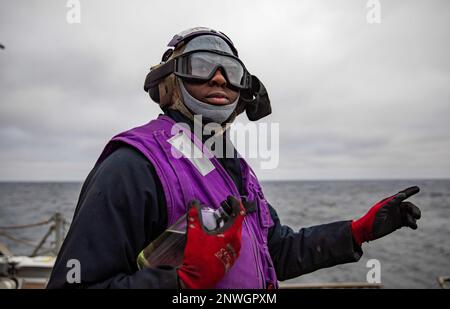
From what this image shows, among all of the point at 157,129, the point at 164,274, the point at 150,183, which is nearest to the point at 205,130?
the point at 157,129

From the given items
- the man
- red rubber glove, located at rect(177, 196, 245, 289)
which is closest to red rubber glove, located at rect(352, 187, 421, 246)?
the man

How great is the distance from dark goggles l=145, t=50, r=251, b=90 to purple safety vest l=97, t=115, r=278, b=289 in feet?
1.14

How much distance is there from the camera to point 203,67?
244cm

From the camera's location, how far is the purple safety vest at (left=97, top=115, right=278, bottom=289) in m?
1.92

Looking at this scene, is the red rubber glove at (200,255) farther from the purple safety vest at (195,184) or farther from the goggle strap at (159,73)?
the goggle strap at (159,73)

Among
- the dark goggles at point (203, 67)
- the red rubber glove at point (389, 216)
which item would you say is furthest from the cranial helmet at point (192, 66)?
the red rubber glove at point (389, 216)

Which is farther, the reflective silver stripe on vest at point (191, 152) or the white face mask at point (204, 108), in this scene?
the white face mask at point (204, 108)

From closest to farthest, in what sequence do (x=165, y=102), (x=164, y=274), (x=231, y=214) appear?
(x=164, y=274)
(x=231, y=214)
(x=165, y=102)

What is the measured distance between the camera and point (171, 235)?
1799 mm

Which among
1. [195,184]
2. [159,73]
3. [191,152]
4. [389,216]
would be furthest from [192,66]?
[389,216]

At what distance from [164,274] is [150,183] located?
0.47 meters

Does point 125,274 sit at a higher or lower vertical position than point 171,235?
lower

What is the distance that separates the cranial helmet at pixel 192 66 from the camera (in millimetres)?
2430
